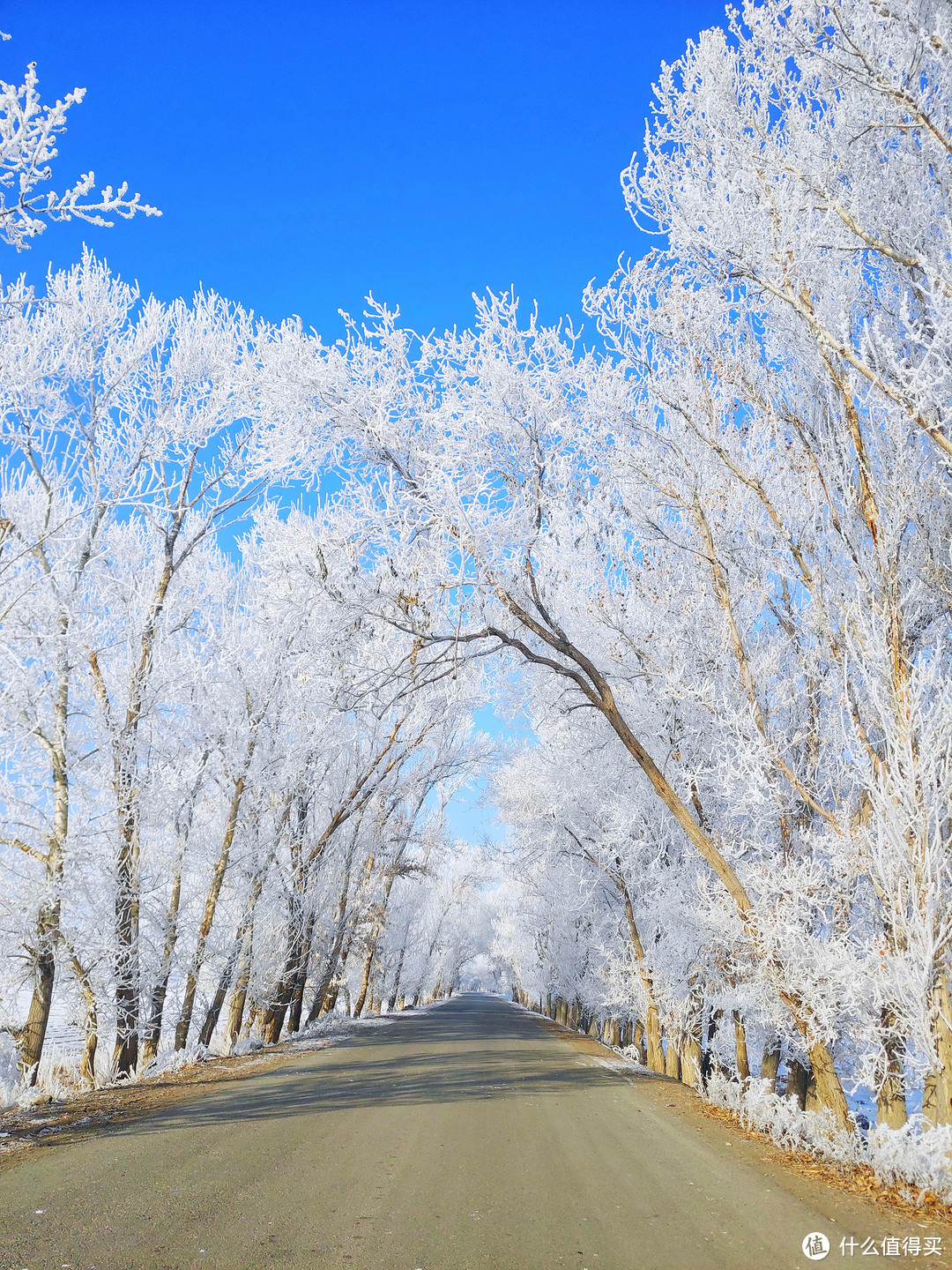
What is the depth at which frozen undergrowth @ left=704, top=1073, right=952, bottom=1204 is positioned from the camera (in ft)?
16.1

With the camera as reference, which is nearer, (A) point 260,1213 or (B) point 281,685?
(A) point 260,1213

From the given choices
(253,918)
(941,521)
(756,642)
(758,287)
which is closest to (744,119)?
(758,287)

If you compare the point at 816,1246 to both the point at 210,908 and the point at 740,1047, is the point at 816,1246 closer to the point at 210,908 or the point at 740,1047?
the point at 740,1047

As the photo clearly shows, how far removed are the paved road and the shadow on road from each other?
7cm

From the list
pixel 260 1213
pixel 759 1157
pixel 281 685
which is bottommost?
pixel 759 1157

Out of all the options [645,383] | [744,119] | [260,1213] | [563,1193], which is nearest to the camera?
[260,1213]

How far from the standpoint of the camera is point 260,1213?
4066 mm

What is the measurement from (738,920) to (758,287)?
6.75 m

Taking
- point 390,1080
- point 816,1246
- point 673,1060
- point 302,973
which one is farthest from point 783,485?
point 302,973

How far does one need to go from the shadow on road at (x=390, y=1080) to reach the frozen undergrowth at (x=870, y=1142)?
8.55 feet

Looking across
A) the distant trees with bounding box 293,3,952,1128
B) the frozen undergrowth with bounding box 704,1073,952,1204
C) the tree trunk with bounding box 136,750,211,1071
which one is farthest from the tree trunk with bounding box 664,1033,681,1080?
the tree trunk with bounding box 136,750,211,1071

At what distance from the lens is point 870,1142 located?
571 centimetres

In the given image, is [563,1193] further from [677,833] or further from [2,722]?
[677,833]

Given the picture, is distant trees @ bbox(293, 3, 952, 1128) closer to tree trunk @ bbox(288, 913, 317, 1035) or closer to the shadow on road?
the shadow on road
